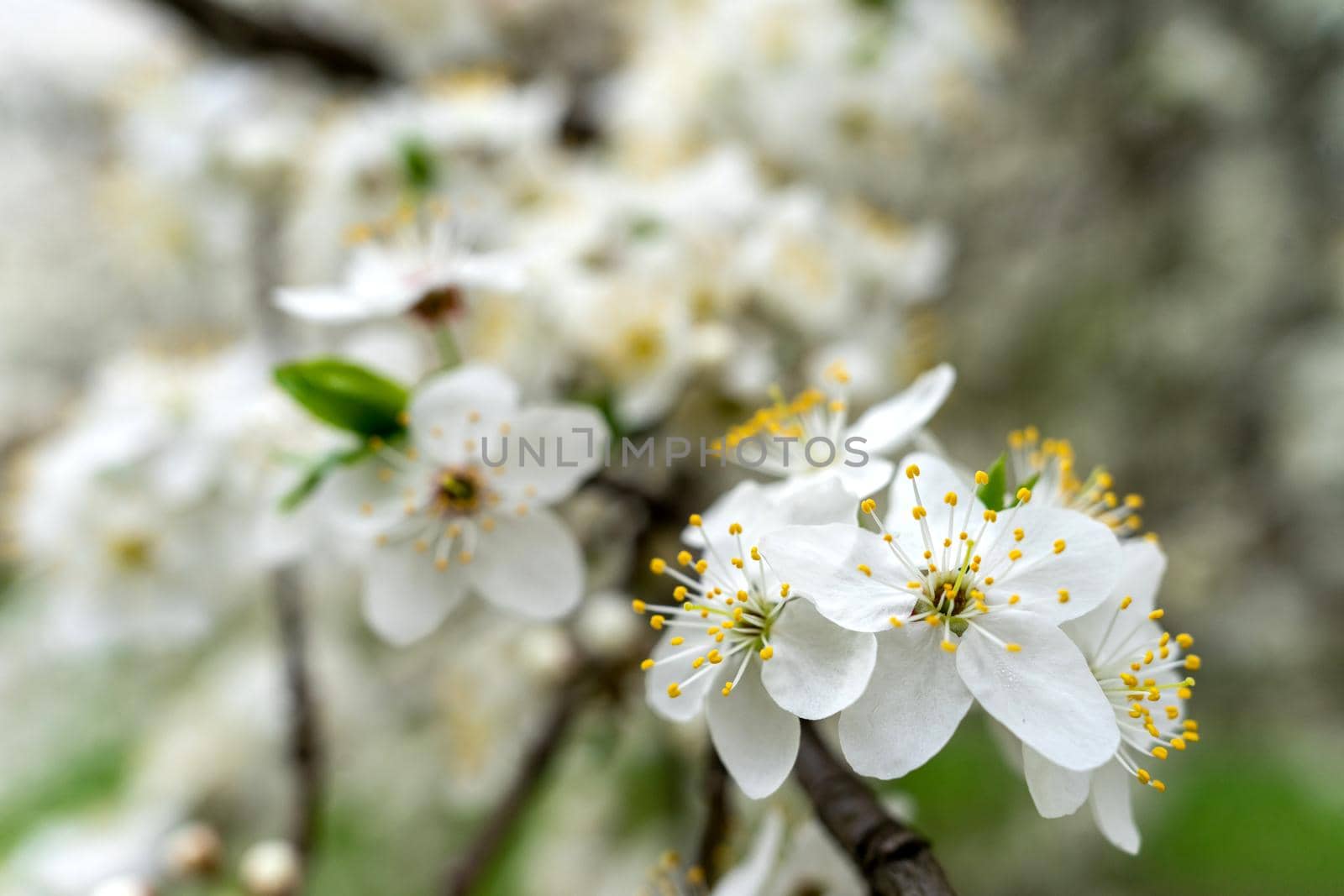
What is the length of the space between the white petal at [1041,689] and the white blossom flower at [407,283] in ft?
1.37

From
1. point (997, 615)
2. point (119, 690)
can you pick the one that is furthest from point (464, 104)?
point (119, 690)

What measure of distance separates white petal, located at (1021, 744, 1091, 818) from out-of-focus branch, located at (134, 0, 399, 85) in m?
1.43

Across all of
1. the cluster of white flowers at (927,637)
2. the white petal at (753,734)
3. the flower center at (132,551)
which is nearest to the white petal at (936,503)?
the cluster of white flowers at (927,637)

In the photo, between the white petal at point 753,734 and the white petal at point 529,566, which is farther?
the white petal at point 529,566

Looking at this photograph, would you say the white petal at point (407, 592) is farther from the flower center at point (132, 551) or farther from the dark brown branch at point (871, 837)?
the flower center at point (132, 551)

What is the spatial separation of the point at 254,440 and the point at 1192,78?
64.0 inches

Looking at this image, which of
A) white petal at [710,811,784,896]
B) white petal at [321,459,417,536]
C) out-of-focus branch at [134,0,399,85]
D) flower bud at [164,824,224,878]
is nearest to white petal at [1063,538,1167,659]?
white petal at [710,811,784,896]

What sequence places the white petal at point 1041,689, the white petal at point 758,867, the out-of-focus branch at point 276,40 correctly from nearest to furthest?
the white petal at point 1041,689 < the white petal at point 758,867 < the out-of-focus branch at point 276,40

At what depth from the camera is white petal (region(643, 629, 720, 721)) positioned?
0.51 metres

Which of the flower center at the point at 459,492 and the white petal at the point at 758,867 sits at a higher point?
the flower center at the point at 459,492

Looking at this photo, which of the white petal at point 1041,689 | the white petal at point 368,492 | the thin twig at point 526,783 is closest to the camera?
the white petal at point 1041,689

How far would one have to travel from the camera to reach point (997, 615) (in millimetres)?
484

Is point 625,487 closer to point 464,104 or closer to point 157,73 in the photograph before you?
point 464,104

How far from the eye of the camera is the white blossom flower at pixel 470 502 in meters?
0.65
